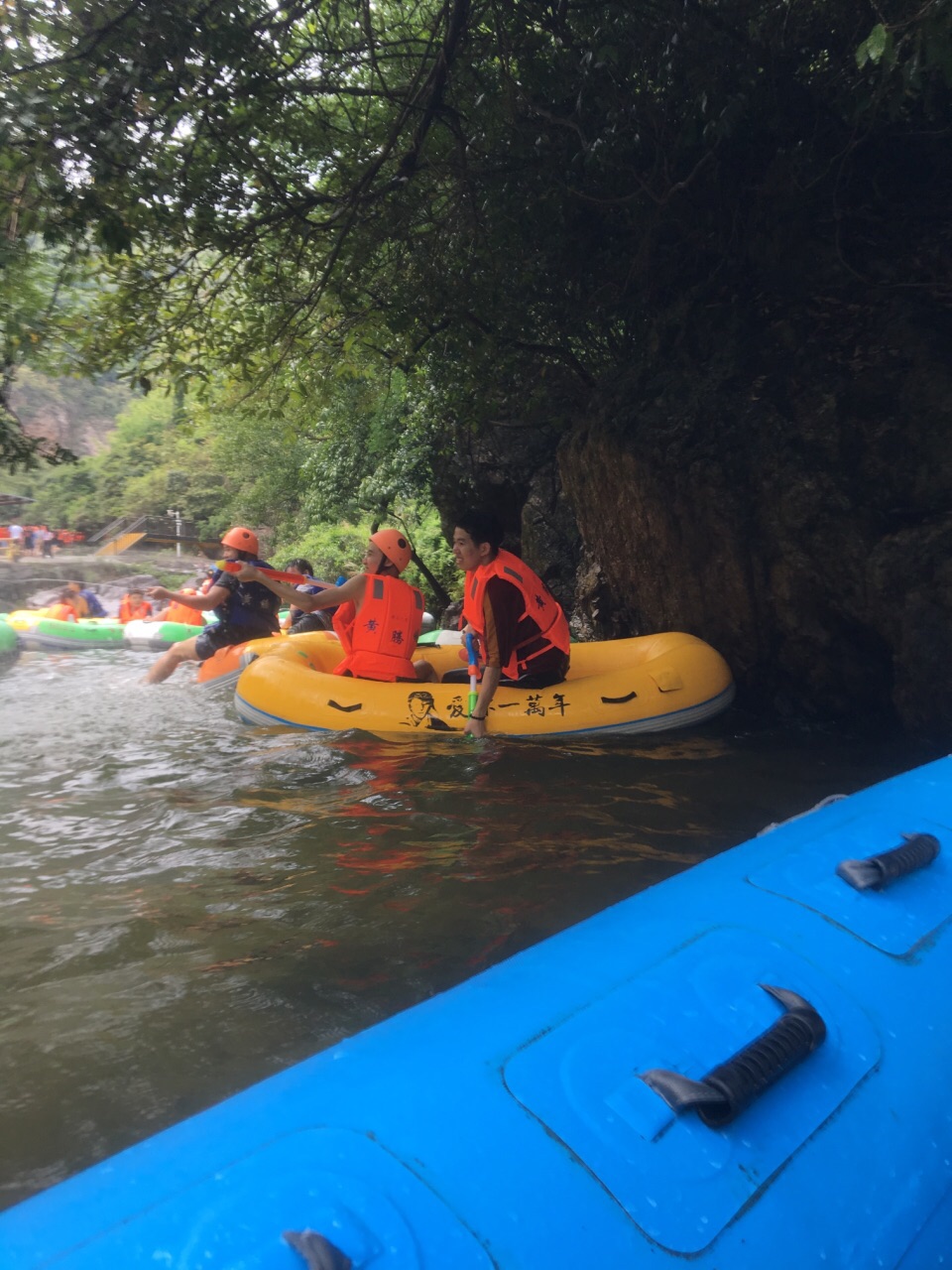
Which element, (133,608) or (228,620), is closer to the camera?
(228,620)

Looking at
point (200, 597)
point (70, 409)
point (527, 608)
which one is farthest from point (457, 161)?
point (70, 409)

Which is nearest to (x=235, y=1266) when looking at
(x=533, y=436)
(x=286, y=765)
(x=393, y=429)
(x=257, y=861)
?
(x=257, y=861)

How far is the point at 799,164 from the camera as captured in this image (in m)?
4.81

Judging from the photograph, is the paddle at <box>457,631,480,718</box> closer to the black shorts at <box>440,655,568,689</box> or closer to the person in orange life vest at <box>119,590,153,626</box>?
the black shorts at <box>440,655,568,689</box>

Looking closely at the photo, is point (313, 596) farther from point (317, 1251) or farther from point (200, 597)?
point (317, 1251)

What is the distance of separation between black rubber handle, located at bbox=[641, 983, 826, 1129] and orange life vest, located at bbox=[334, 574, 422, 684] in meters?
4.40

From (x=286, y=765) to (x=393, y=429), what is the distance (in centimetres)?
1126

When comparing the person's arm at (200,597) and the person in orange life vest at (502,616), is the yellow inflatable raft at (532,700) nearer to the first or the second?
the person in orange life vest at (502,616)

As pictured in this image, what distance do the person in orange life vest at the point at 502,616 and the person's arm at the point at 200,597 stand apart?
8.20 feet

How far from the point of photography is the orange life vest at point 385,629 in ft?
17.9

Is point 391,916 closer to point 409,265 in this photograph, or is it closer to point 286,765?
point 286,765

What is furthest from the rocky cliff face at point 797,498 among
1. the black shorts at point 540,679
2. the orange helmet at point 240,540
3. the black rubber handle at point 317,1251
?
the black rubber handle at point 317,1251

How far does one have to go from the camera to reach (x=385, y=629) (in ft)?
18.1

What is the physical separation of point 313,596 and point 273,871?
268 centimetres
